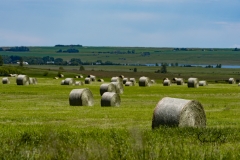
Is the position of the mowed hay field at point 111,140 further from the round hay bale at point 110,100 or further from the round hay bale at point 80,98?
the round hay bale at point 80,98

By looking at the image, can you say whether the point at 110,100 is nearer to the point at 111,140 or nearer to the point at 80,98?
the point at 80,98

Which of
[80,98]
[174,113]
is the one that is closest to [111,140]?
[174,113]

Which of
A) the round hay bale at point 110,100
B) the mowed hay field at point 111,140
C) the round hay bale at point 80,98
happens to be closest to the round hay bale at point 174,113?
the mowed hay field at point 111,140

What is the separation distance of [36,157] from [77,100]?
23571mm

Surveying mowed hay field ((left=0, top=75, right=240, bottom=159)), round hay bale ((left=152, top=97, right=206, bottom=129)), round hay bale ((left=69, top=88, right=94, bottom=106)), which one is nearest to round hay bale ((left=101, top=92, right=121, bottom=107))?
round hay bale ((left=69, top=88, right=94, bottom=106))

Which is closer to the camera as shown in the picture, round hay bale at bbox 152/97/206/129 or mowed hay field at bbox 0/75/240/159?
mowed hay field at bbox 0/75/240/159

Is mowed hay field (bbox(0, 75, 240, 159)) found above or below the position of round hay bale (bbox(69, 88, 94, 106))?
above

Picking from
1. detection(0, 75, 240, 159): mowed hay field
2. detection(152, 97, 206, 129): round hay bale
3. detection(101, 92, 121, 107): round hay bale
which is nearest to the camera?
detection(0, 75, 240, 159): mowed hay field

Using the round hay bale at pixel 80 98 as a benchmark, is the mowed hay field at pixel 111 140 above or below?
above

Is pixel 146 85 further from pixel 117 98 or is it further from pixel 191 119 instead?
pixel 191 119

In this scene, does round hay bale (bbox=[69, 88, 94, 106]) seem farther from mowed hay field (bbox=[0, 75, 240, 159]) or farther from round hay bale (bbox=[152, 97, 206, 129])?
round hay bale (bbox=[152, 97, 206, 129])

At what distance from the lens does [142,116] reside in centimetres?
2681

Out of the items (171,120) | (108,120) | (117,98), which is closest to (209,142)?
(171,120)

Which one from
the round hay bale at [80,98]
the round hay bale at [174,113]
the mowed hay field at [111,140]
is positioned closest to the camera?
the mowed hay field at [111,140]
